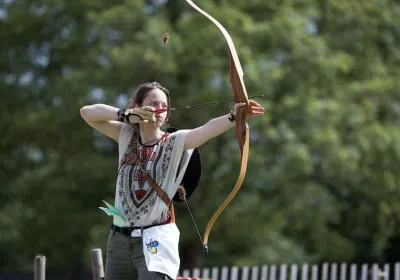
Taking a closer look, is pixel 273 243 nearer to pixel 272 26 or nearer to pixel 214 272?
pixel 272 26

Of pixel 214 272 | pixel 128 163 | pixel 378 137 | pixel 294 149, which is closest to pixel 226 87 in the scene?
pixel 294 149

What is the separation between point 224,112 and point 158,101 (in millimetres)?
7669

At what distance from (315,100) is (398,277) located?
5.45 meters

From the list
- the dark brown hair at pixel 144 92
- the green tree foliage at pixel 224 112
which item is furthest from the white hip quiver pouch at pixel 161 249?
the green tree foliage at pixel 224 112

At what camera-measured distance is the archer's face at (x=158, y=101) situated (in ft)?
11.4

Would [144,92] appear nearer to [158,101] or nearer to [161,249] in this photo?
[158,101]

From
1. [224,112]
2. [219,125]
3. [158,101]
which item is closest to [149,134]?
[158,101]

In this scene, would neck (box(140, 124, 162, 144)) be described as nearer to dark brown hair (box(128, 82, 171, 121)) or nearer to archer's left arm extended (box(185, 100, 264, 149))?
dark brown hair (box(128, 82, 171, 121))

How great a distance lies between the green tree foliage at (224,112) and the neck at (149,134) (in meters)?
7.34

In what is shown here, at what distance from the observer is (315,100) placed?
11.9 meters

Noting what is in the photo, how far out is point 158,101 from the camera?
3502mm

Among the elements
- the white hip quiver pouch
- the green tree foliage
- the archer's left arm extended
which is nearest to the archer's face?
the archer's left arm extended

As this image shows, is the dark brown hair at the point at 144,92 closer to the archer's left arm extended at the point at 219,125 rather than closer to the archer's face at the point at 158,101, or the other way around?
the archer's face at the point at 158,101

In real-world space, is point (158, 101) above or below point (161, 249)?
above
